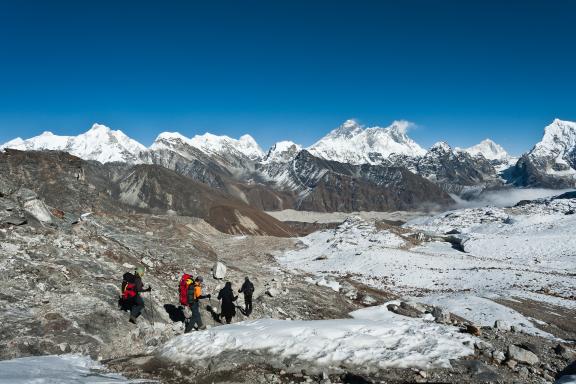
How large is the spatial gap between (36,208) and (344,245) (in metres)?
55.1

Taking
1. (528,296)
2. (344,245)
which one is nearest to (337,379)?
(528,296)

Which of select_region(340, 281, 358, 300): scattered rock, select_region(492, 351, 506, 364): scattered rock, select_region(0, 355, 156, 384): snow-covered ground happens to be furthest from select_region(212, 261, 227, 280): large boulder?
select_region(492, 351, 506, 364): scattered rock

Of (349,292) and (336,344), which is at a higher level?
(336,344)

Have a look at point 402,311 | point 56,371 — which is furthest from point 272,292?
point 56,371

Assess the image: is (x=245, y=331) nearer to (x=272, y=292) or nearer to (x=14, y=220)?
(x=272, y=292)

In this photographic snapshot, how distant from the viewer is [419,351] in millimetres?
13203

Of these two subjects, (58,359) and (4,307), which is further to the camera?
(4,307)

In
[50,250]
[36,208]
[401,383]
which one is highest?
[36,208]

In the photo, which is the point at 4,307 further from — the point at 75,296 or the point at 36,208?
the point at 36,208

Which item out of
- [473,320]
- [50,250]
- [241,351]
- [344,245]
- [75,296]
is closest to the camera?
[241,351]

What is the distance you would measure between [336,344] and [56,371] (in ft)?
24.3

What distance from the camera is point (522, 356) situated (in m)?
13.1

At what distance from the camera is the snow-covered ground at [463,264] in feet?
123

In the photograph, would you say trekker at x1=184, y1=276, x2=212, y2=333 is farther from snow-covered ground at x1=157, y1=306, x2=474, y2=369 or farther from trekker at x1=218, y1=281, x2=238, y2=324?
trekker at x1=218, y1=281, x2=238, y2=324
